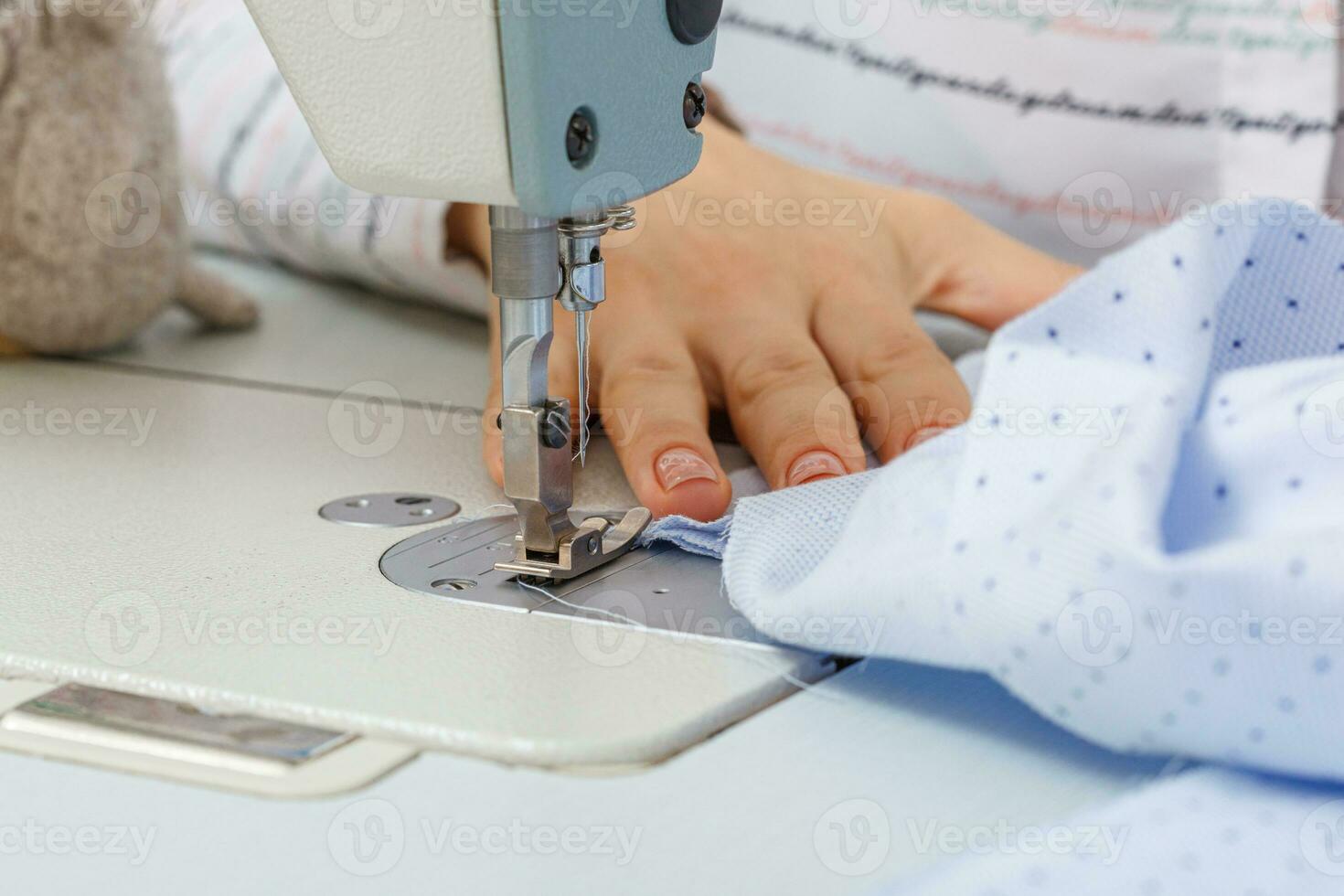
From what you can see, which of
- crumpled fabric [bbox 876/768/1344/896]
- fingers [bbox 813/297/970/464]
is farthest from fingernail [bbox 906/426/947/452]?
crumpled fabric [bbox 876/768/1344/896]

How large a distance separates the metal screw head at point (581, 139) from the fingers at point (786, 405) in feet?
0.74

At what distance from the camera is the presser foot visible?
2.00ft

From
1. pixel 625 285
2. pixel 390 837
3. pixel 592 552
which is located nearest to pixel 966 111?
pixel 625 285

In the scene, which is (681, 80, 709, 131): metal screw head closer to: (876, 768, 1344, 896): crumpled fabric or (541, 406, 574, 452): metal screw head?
(541, 406, 574, 452): metal screw head

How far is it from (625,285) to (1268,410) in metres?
0.50

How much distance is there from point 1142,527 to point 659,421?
0.35 metres

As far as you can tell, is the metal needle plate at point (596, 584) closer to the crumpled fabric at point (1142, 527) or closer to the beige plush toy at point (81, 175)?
the crumpled fabric at point (1142, 527)

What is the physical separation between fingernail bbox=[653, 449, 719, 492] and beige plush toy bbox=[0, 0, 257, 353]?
458 millimetres

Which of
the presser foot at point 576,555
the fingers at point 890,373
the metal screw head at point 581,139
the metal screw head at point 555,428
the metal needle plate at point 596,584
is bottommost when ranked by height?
the metal needle plate at point 596,584

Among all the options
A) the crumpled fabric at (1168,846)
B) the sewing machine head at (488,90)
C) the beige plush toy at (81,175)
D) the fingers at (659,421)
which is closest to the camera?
the crumpled fabric at (1168,846)

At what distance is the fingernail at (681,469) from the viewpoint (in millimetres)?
712

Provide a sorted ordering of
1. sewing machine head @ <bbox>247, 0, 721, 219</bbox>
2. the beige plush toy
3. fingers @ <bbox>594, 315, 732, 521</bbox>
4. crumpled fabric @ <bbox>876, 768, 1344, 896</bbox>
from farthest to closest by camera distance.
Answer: the beige plush toy < fingers @ <bbox>594, 315, 732, 521</bbox> < sewing machine head @ <bbox>247, 0, 721, 219</bbox> < crumpled fabric @ <bbox>876, 768, 1344, 896</bbox>

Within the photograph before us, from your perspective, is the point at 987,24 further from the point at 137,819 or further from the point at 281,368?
the point at 137,819

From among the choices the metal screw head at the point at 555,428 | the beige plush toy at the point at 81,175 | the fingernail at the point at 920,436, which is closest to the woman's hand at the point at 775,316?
the fingernail at the point at 920,436
